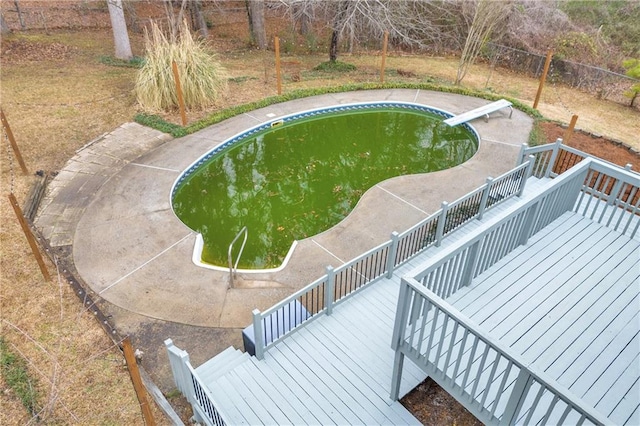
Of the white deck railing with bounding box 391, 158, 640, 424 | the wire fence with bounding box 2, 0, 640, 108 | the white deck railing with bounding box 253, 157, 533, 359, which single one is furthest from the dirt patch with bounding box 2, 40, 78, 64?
the white deck railing with bounding box 391, 158, 640, 424

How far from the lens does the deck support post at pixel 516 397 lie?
9.70 feet

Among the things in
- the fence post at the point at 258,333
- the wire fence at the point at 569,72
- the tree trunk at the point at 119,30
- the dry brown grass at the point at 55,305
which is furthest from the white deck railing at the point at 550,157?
the tree trunk at the point at 119,30

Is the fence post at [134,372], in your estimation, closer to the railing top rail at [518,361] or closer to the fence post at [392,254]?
the railing top rail at [518,361]

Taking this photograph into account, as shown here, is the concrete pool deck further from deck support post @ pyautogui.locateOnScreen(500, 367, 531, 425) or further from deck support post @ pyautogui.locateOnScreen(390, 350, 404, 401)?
deck support post @ pyautogui.locateOnScreen(500, 367, 531, 425)

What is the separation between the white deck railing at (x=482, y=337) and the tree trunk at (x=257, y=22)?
44.0ft

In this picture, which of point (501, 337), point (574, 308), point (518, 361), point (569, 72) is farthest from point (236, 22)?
point (518, 361)

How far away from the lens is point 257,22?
16172 millimetres

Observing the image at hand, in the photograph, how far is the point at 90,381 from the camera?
4895 mm

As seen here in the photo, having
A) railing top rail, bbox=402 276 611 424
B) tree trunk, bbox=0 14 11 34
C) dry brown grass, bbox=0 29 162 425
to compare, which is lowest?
dry brown grass, bbox=0 29 162 425

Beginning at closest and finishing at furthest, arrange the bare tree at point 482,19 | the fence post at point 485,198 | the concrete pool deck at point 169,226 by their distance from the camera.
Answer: the concrete pool deck at point 169,226
the fence post at point 485,198
the bare tree at point 482,19

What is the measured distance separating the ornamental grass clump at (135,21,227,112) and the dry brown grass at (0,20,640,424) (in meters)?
0.49

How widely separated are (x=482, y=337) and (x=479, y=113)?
29.6 feet

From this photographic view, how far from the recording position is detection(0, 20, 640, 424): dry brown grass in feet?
15.9

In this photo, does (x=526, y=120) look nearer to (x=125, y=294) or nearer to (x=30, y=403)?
(x=125, y=294)
